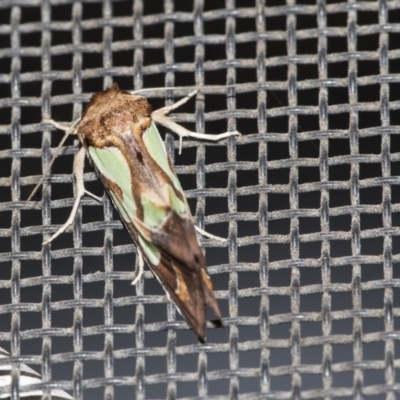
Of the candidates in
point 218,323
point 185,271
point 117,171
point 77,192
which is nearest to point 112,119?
point 117,171

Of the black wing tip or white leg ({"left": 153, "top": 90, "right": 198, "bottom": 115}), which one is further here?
white leg ({"left": 153, "top": 90, "right": 198, "bottom": 115})

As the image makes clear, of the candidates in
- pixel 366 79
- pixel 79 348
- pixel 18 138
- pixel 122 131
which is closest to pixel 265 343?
pixel 79 348

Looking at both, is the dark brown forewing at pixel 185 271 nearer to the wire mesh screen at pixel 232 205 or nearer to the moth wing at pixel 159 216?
the moth wing at pixel 159 216

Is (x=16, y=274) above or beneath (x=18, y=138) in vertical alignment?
beneath

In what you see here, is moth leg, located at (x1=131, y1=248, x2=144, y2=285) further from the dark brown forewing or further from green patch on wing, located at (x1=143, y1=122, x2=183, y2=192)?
green patch on wing, located at (x1=143, y1=122, x2=183, y2=192)

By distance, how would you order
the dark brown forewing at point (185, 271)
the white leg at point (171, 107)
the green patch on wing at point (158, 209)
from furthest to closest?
the white leg at point (171, 107) < the green patch on wing at point (158, 209) < the dark brown forewing at point (185, 271)

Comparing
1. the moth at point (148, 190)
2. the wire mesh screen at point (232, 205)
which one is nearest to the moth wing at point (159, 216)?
the moth at point (148, 190)

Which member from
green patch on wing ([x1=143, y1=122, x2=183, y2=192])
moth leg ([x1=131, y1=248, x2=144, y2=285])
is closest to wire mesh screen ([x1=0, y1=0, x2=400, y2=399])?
moth leg ([x1=131, y1=248, x2=144, y2=285])

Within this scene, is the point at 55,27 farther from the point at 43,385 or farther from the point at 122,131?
the point at 43,385
